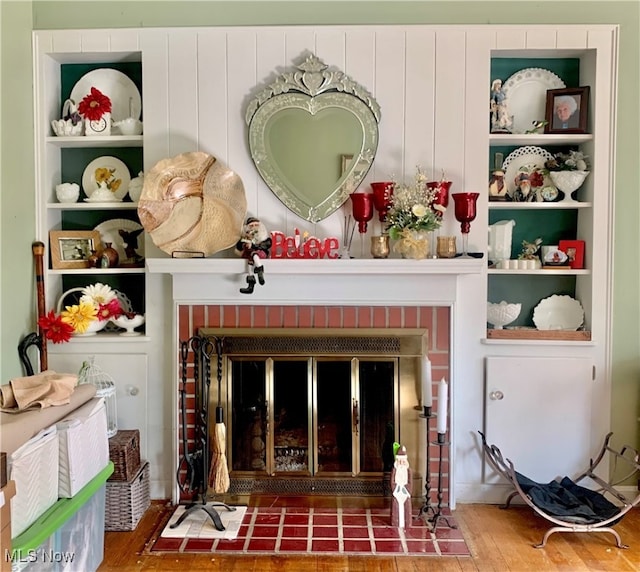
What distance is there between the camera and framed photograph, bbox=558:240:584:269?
118 inches

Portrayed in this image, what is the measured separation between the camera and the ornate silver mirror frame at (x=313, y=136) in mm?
2889

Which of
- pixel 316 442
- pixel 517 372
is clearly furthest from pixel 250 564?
pixel 517 372

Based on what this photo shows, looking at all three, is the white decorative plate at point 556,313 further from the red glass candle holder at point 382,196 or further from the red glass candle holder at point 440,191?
Answer: the red glass candle holder at point 382,196

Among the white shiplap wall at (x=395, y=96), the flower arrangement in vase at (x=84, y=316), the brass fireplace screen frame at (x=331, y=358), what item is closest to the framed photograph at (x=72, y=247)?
the flower arrangement in vase at (x=84, y=316)

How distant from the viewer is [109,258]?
304 centimetres

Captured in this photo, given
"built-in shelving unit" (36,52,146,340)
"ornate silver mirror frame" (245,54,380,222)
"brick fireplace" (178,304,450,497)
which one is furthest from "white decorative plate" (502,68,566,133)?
"built-in shelving unit" (36,52,146,340)

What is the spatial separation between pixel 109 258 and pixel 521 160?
2.21m

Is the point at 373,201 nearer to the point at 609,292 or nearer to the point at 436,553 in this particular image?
the point at 609,292

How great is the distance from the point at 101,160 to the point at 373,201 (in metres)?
1.50

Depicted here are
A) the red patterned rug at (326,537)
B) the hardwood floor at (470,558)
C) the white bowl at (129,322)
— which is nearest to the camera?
the hardwood floor at (470,558)

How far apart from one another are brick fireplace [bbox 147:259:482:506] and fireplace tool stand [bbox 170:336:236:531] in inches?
3.0

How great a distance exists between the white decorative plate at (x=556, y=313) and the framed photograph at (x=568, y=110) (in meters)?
0.86

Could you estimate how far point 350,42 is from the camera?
2.89 metres

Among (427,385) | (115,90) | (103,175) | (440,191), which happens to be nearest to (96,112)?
(115,90)
